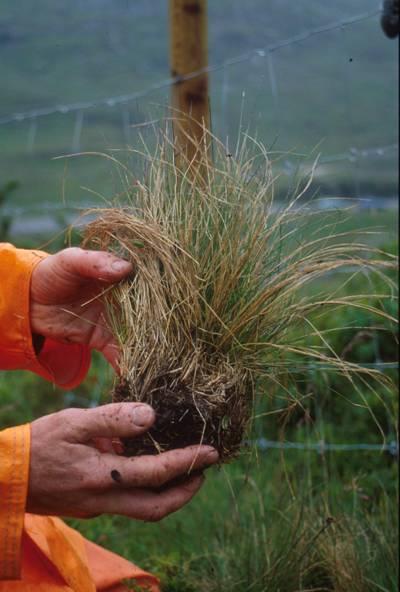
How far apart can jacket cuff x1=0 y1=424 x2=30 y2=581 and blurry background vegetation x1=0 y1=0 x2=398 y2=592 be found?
0.41m

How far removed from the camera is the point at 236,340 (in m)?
2.04

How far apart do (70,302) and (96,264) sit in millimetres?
292

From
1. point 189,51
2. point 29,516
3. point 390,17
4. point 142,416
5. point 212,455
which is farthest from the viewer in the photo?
point 189,51

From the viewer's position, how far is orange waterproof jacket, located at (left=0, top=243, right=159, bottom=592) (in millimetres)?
1876

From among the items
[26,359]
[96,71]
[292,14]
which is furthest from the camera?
[96,71]

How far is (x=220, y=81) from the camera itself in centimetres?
834

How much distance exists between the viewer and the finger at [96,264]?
2119mm

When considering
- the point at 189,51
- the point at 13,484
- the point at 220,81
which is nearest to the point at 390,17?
the point at 189,51

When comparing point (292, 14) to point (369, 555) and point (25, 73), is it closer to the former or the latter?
point (25, 73)

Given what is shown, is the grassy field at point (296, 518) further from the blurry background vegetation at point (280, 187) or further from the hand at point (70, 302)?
the hand at point (70, 302)

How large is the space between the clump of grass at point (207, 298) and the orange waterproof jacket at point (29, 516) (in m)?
0.24

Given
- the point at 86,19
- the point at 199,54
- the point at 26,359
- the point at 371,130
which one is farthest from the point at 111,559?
the point at 86,19

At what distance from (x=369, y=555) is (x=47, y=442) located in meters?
1.11

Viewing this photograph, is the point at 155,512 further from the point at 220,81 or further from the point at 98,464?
the point at 220,81
